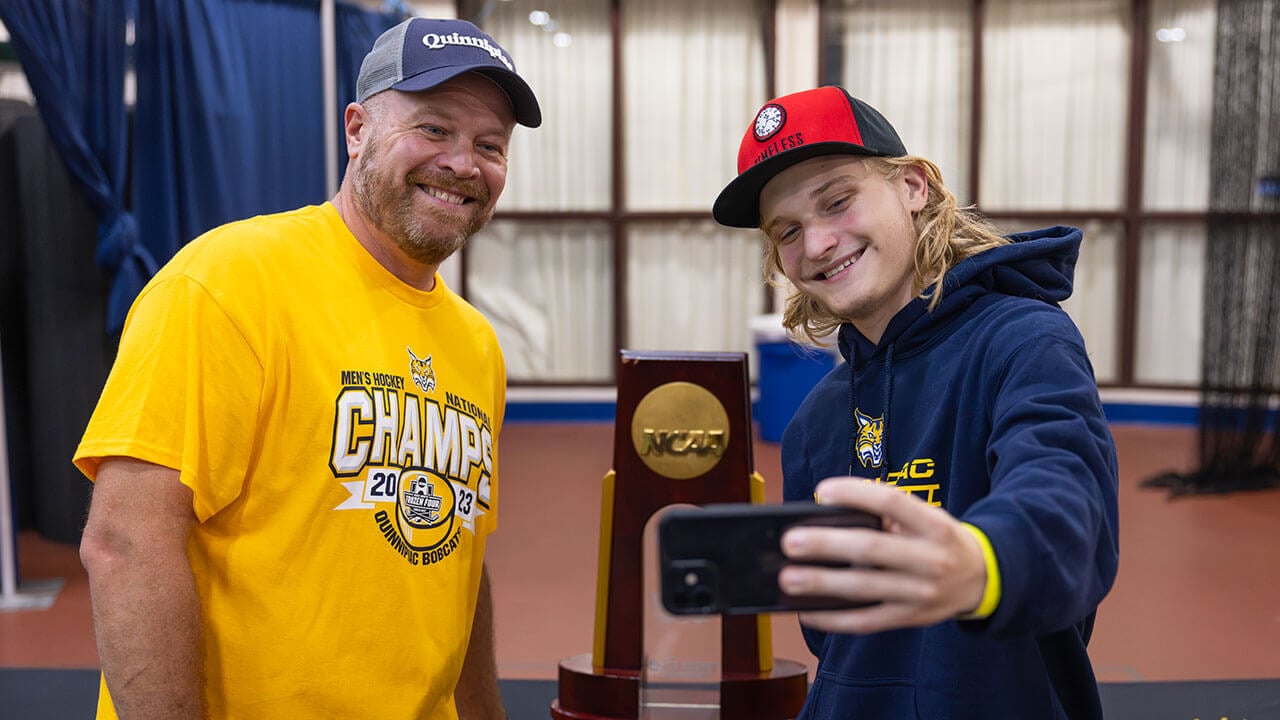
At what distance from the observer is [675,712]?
188 centimetres

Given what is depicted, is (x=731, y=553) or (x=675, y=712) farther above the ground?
(x=731, y=553)

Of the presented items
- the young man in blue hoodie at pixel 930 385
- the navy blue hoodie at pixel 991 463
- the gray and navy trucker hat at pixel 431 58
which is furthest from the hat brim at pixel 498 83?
the navy blue hoodie at pixel 991 463

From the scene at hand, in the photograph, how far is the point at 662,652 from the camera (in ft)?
7.85

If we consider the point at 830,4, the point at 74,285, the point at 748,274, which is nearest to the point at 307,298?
the point at 74,285

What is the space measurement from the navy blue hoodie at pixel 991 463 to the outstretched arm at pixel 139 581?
32.9 inches

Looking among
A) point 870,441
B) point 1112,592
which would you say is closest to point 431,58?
point 870,441

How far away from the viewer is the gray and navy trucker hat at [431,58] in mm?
1418

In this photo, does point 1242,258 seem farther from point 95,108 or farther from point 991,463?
point 95,108

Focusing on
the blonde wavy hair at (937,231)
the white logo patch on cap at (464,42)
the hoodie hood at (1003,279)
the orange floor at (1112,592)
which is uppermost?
the white logo patch on cap at (464,42)

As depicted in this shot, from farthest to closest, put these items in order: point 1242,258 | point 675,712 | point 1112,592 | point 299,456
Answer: point 1242,258 → point 1112,592 → point 675,712 → point 299,456

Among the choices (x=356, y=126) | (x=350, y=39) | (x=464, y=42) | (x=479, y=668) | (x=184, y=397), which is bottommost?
(x=479, y=668)

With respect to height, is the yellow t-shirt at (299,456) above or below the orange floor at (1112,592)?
above

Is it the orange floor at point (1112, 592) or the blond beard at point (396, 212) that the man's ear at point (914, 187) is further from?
the orange floor at point (1112, 592)

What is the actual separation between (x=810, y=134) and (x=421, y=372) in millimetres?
654
